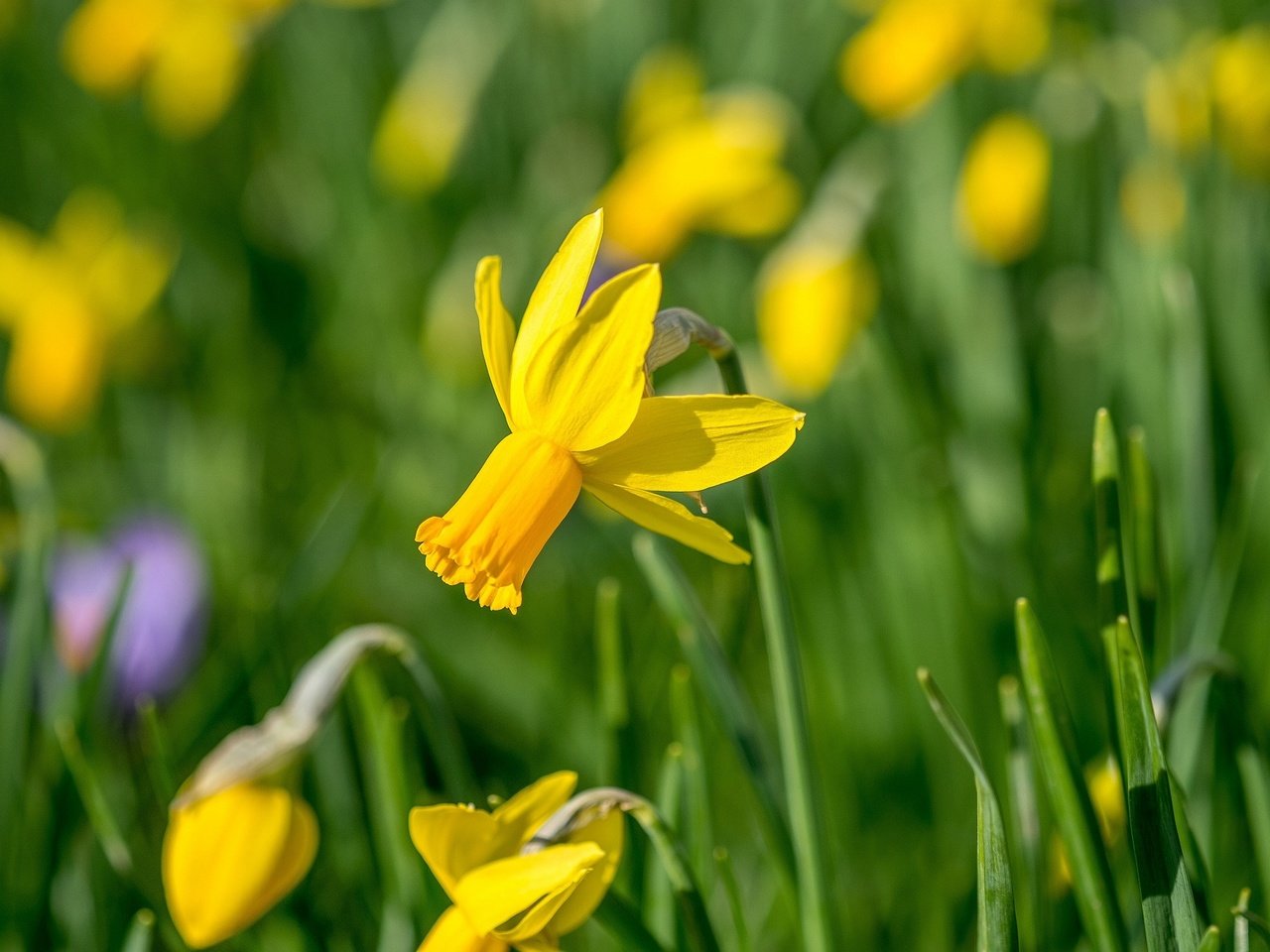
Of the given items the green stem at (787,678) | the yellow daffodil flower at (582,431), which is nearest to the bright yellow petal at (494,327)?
the yellow daffodil flower at (582,431)

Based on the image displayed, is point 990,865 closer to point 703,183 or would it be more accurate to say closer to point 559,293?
point 559,293

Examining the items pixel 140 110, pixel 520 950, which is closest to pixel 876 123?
pixel 140 110

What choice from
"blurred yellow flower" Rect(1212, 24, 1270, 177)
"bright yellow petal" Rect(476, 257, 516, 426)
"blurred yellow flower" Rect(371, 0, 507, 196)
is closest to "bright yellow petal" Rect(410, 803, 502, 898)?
"bright yellow petal" Rect(476, 257, 516, 426)

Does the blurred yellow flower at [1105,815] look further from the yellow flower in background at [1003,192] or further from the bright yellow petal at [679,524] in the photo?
the yellow flower in background at [1003,192]

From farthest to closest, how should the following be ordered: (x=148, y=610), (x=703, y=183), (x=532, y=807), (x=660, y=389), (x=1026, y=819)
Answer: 1. (x=660, y=389)
2. (x=703, y=183)
3. (x=148, y=610)
4. (x=1026, y=819)
5. (x=532, y=807)

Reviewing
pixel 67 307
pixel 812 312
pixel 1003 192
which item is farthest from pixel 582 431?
pixel 67 307
